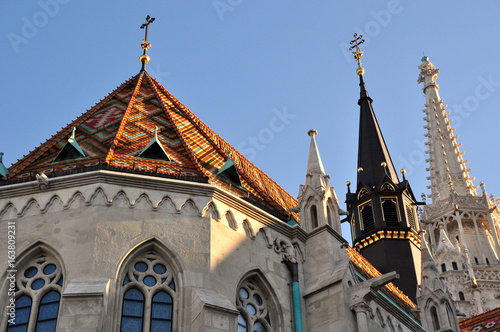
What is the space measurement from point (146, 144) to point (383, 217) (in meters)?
14.2

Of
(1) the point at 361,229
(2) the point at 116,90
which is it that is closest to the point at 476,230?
(1) the point at 361,229

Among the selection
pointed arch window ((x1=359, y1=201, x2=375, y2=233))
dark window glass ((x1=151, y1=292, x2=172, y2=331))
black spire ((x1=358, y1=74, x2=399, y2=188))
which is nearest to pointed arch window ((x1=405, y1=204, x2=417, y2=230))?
pointed arch window ((x1=359, y1=201, x2=375, y2=233))

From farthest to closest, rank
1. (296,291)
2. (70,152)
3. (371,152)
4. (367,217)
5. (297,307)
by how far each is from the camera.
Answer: (371,152)
(367,217)
(70,152)
(296,291)
(297,307)

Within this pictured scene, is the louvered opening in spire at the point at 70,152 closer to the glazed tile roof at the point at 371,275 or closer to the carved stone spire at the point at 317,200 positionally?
the carved stone spire at the point at 317,200

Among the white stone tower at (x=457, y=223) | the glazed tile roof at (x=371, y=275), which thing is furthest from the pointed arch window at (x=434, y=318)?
the white stone tower at (x=457, y=223)

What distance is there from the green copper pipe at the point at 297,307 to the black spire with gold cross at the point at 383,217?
1176 centimetres

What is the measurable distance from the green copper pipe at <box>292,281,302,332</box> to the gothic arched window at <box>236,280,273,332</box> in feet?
1.46

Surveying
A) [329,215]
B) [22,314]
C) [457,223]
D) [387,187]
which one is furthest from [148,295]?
[457,223]

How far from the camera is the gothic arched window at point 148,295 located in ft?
35.3

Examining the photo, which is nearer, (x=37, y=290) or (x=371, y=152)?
(x=37, y=290)

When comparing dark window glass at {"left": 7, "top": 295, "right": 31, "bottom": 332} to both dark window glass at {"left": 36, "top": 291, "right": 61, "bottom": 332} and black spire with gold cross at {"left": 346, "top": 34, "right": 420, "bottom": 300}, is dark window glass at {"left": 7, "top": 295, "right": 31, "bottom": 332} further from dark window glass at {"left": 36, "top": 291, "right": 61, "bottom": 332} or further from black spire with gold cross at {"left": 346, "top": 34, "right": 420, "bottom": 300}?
black spire with gold cross at {"left": 346, "top": 34, "right": 420, "bottom": 300}

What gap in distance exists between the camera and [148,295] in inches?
435

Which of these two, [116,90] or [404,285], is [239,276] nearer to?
[116,90]

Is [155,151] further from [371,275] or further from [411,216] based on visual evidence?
[411,216]
